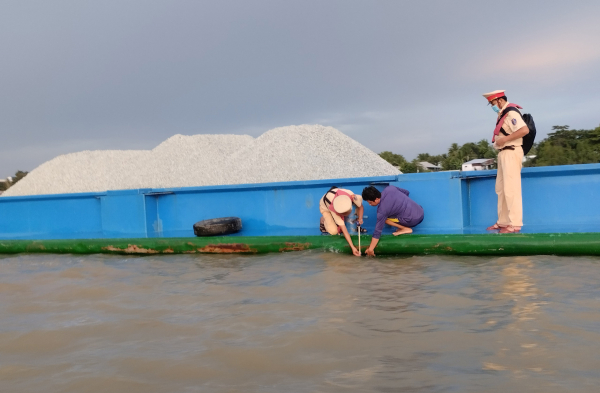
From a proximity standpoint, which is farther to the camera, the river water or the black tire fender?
the black tire fender

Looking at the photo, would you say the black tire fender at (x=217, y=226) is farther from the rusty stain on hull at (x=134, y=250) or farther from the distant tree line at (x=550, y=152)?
the distant tree line at (x=550, y=152)

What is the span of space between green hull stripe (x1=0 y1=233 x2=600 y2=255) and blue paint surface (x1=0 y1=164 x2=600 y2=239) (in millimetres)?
1043

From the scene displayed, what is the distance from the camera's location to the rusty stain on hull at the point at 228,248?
6.40m

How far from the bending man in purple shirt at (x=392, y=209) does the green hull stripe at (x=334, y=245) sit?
25cm

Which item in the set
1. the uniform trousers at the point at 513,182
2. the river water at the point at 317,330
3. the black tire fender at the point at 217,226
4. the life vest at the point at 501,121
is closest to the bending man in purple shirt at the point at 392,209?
the river water at the point at 317,330

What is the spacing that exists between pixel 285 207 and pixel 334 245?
2003 millimetres

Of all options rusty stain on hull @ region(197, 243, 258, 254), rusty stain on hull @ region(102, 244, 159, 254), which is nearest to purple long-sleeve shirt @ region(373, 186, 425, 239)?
rusty stain on hull @ region(197, 243, 258, 254)

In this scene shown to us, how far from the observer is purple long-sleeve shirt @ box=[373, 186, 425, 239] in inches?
221

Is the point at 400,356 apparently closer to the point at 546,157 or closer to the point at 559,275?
the point at 559,275

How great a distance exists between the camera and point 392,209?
5801 mm

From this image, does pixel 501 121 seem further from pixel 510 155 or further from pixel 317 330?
pixel 317 330

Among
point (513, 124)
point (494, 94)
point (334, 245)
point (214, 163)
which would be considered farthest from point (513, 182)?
point (214, 163)

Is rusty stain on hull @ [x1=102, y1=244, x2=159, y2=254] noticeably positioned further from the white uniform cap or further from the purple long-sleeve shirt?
the white uniform cap

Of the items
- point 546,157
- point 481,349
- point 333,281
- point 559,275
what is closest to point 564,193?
point 559,275
